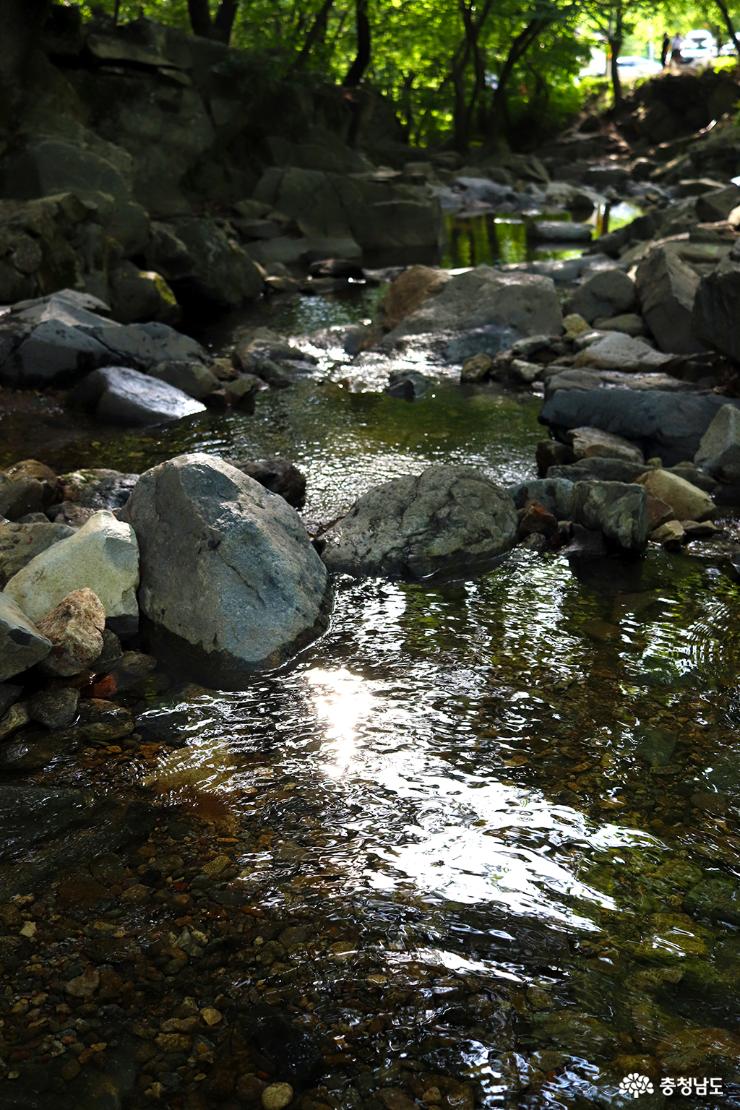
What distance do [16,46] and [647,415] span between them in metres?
15.1

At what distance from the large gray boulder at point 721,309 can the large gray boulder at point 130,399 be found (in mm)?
5301

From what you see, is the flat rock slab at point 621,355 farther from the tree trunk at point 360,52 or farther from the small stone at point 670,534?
the tree trunk at point 360,52

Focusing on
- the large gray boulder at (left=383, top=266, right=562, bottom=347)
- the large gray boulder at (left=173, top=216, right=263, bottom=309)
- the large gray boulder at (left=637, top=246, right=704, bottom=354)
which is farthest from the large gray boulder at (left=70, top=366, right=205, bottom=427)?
the large gray boulder at (left=173, top=216, right=263, bottom=309)

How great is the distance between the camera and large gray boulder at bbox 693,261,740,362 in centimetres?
987

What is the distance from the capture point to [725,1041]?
331cm

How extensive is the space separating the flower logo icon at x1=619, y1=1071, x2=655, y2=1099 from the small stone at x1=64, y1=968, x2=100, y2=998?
1.71 metres

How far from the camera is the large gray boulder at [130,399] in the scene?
11.0m

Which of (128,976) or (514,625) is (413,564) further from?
(128,976)

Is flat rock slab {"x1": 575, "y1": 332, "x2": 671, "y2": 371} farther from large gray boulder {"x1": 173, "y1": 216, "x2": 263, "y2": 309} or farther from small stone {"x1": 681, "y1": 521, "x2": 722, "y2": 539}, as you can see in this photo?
large gray boulder {"x1": 173, "y1": 216, "x2": 263, "y2": 309}

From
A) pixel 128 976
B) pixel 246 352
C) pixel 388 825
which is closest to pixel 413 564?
pixel 388 825

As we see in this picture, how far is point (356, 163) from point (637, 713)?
2746cm

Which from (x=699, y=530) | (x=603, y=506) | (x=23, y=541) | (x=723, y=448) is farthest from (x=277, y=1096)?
(x=723, y=448)

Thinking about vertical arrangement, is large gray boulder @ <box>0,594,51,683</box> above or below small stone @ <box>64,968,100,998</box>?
above

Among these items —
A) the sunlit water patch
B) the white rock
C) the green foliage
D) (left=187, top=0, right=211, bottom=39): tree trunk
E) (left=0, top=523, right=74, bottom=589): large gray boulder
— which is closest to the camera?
the sunlit water patch
